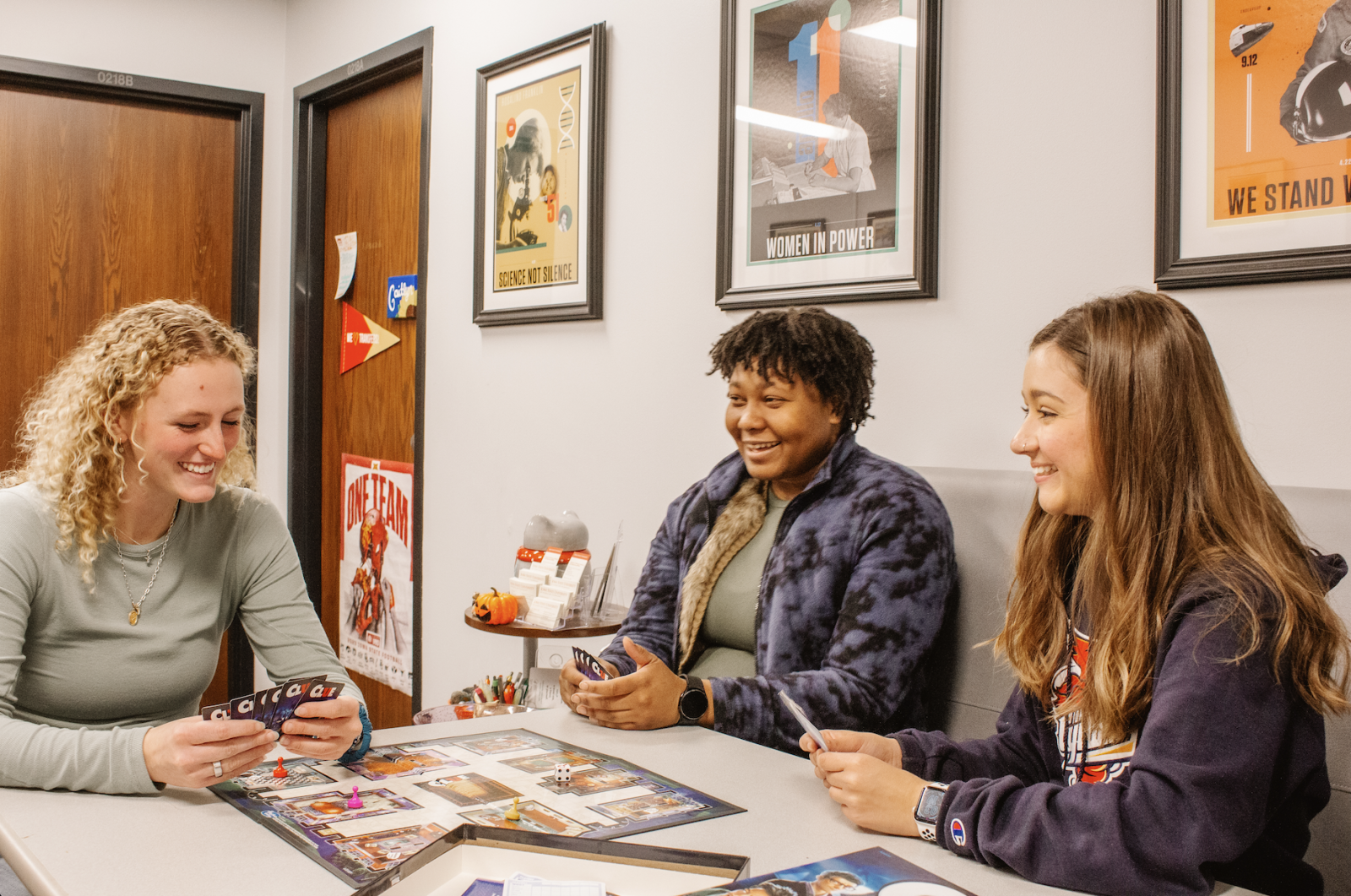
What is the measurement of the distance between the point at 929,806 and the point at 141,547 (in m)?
1.15

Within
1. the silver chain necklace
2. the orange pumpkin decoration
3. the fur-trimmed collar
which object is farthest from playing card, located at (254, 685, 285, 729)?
the orange pumpkin decoration

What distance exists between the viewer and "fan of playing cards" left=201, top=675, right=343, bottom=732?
1.25m

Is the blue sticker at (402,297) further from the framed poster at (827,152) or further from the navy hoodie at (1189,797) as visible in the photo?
the navy hoodie at (1189,797)

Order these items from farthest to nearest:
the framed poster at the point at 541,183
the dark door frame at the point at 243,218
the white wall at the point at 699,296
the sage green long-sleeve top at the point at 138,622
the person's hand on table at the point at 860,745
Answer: the dark door frame at the point at 243,218 → the framed poster at the point at 541,183 → the white wall at the point at 699,296 → the sage green long-sleeve top at the point at 138,622 → the person's hand on table at the point at 860,745

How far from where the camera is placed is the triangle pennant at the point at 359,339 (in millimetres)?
3789

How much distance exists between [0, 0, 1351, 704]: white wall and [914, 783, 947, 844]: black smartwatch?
2.65ft

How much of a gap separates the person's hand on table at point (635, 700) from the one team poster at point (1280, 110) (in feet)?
3.46

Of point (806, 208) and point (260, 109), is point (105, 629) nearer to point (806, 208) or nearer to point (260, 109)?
point (806, 208)

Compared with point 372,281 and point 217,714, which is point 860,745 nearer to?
point 217,714

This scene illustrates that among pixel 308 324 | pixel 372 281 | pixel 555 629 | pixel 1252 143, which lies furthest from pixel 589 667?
pixel 308 324

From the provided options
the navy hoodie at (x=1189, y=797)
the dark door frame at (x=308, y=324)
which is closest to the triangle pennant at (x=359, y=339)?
the dark door frame at (x=308, y=324)

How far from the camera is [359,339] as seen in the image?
3910 mm

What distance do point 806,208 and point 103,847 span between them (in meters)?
1.67

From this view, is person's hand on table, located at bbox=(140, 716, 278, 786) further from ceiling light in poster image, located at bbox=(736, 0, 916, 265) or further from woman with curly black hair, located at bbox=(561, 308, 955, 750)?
ceiling light in poster image, located at bbox=(736, 0, 916, 265)
